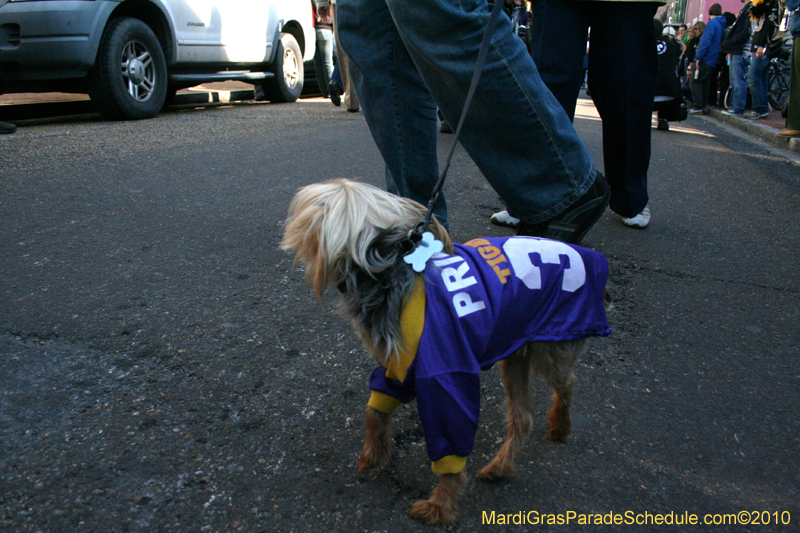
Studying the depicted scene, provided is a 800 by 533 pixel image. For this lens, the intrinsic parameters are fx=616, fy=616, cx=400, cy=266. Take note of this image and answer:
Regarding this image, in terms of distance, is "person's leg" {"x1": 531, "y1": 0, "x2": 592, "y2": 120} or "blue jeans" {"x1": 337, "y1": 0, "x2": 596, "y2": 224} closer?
"blue jeans" {"x1": 337, "y1": 0, "x2": 596, "y2": 224}

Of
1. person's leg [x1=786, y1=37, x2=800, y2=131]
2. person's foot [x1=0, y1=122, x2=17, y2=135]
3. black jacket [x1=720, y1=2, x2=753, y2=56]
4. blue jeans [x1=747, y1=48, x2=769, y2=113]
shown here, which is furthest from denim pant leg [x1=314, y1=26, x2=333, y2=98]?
black jacket [x1=720, y1=2, x2=753, y2=56]

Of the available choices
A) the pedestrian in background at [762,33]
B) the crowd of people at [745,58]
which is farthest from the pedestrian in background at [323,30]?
the pedestrian in background at [762,33]

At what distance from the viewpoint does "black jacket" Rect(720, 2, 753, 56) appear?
10.7m

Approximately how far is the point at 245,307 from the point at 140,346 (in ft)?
1.57

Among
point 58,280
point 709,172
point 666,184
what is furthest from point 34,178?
point 709,172

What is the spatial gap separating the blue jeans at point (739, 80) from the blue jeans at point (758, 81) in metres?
0.39

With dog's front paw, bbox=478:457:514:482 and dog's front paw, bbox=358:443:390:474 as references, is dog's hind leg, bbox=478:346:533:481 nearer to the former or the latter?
dog's front paw, bbox=478:457:514:482

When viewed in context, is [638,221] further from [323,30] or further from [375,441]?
[323,30]

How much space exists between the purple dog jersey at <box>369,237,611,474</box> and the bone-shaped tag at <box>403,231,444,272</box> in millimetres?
65

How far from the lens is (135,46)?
6.97 meters

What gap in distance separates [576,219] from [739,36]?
10.6 metres

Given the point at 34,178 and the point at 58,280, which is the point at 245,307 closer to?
the point at 58,280

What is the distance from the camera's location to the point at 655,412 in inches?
83.0

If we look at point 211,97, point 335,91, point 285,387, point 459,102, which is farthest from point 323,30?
point 285,387
